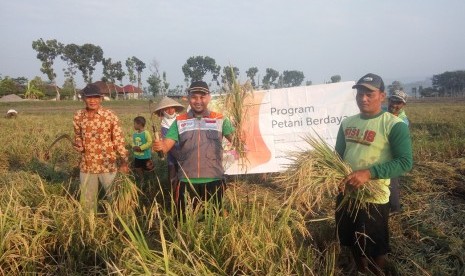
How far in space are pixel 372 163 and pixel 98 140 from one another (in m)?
2.89

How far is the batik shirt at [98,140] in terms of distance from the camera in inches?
163

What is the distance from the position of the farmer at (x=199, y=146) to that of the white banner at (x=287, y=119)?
2194 mm

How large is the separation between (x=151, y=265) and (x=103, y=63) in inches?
2737

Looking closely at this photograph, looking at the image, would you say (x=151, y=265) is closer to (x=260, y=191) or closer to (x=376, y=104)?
(x=376, y=104)

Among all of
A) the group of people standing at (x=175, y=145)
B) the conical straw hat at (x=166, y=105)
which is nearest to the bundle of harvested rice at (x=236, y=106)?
the group of people standing at (x=175, y=145)

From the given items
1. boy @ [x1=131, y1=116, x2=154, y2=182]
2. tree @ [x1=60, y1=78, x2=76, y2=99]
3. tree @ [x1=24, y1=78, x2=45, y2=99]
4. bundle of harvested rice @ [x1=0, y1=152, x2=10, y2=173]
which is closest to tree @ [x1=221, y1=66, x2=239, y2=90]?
boy @ [x1=131, y1=116, x2=154, y2=182]

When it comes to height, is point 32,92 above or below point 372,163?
above

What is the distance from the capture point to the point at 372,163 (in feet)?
8.62

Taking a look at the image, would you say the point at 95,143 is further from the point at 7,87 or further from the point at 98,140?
the point at 7,87

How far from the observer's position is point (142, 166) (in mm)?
5949

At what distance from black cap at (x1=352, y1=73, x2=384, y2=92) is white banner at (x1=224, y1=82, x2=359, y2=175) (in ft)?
9.69

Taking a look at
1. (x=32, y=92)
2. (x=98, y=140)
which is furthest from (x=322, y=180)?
(x=32, y=92)

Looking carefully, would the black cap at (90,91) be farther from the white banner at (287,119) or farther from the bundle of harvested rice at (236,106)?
the white banner at (287,119)

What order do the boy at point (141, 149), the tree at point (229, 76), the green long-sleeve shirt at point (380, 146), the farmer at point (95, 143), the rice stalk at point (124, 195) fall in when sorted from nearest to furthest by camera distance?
the green long-sleeve shirt at point (380, 146)
the rice stalk at point (124, 195)
the farmer at point (95, 143)
the tree at point (229, 76)
the boy at point (141, 149)
